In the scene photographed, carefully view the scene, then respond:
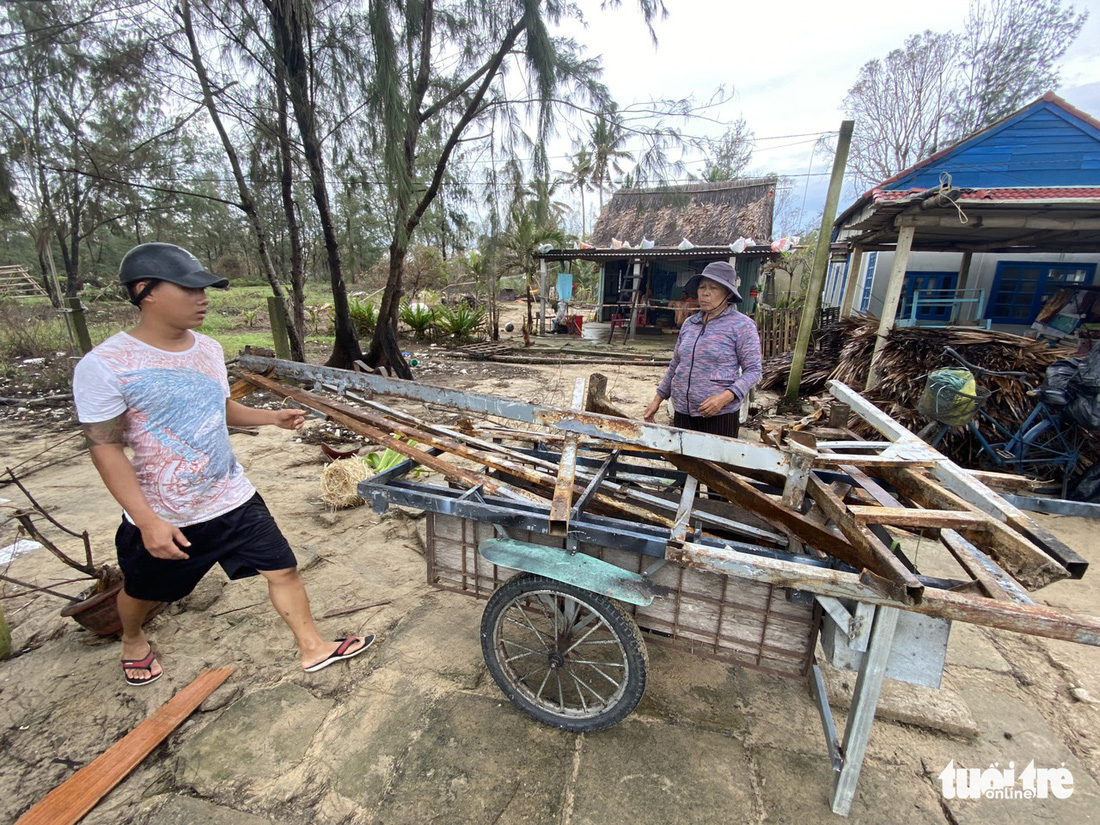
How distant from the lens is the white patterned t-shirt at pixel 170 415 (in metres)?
1.64

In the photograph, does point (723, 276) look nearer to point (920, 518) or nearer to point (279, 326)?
point (920, 518)

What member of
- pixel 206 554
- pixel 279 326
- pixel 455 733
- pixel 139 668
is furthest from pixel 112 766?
pixel 279 326

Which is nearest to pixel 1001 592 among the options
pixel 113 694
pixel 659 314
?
pixel 113 694

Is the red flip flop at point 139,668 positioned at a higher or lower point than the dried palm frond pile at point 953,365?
lower

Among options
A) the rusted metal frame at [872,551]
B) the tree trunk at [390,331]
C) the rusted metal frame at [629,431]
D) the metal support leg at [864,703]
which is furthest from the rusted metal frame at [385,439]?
the tree trunk at [390,331]

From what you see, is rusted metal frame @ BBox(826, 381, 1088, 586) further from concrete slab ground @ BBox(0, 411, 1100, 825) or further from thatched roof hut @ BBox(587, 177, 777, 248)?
thatched roof hut @ BBox(587, 177, 777, 248)

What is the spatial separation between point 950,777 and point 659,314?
46.2 feet

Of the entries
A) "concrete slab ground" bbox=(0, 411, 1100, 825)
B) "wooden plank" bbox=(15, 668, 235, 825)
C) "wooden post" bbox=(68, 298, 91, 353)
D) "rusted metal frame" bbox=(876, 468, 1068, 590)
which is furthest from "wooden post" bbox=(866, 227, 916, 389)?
"wooden post" bbox=(68, 298, 91, 353)

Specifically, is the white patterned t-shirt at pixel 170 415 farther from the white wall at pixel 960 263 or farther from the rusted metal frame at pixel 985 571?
the white wall at pixel 960 263

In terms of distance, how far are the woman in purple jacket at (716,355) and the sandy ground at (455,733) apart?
Result: 1.42 m

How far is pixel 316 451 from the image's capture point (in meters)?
4.92

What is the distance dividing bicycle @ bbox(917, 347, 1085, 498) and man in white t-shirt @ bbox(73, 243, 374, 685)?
451 centimetres

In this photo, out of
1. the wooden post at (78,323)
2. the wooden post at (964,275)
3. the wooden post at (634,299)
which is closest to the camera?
the wooden post at (78,323)

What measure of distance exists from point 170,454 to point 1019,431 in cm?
619
